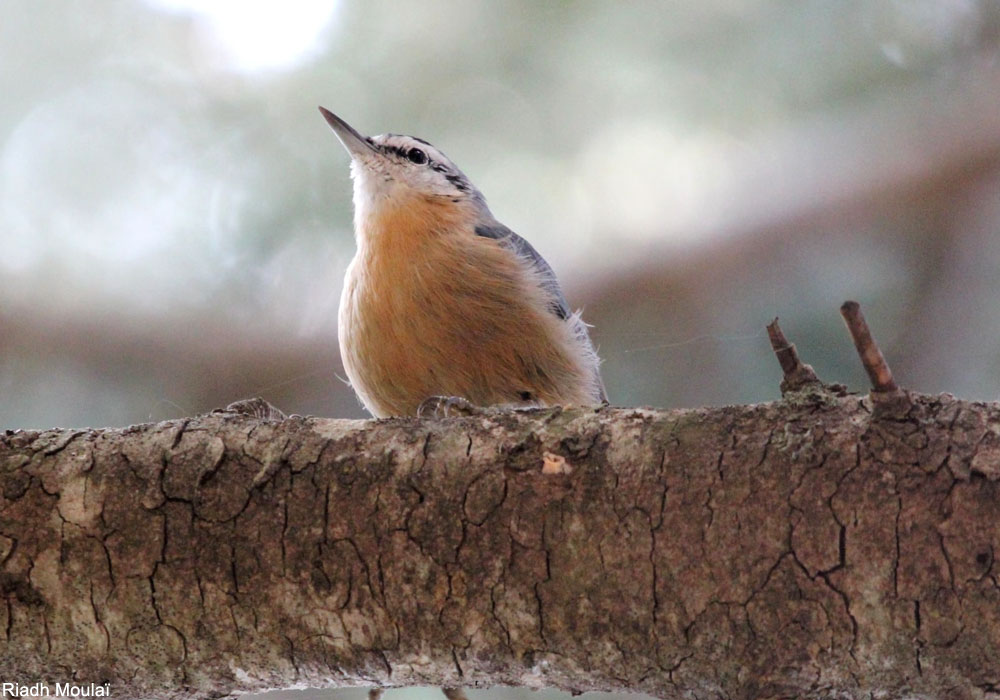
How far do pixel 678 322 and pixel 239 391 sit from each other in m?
1.45

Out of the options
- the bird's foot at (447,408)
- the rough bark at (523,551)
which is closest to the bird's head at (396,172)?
the bird's foot at (447,408)

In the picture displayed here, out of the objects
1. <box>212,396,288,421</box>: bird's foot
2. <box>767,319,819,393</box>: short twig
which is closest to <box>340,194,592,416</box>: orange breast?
<box>212,396,288,421</box>: bird's foot

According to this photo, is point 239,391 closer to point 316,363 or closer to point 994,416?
point 316,363

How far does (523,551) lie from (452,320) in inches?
41.2

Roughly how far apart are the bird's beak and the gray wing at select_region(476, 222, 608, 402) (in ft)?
1.60

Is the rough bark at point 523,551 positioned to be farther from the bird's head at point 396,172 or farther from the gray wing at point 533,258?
the bird's head at point 396,172

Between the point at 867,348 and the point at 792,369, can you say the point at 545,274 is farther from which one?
the point at 867,348

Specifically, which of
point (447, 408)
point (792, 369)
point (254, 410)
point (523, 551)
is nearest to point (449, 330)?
point (447, 408)

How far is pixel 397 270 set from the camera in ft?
8.57

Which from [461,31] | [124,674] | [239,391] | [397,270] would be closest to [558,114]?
[461,31]

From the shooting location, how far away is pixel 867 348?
4.27 feet

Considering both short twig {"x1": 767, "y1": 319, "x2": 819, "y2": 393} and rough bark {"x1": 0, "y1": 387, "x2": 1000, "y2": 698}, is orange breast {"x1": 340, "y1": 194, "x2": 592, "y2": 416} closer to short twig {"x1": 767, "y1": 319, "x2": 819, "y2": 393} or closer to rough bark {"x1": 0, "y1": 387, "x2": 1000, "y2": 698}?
rough bark {"x1": 0, "y1": 387, "x2": 1000, "y2": 698}

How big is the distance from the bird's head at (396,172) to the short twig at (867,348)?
5.98ft

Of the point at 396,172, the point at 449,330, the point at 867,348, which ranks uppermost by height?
the point at 396,172
